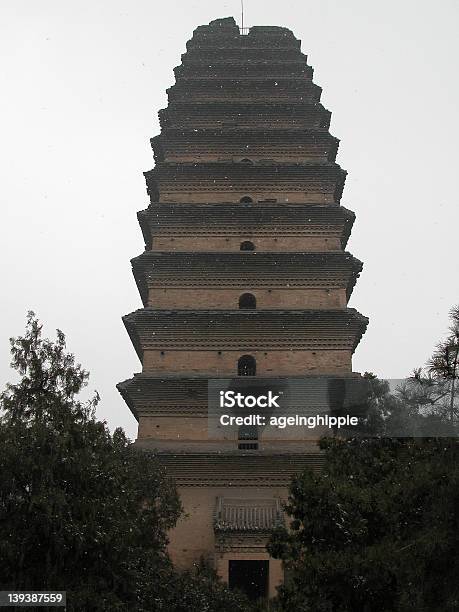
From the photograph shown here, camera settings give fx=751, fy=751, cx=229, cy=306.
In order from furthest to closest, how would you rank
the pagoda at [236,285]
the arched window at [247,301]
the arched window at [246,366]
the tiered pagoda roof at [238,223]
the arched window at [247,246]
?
the arched window at [247,246]
the arched window at [247,301]
the arched window at [246,366]
the tiered pagoda roof at [238,223]
the pagoda at [236,285]

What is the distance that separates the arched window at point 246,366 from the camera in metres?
16.4

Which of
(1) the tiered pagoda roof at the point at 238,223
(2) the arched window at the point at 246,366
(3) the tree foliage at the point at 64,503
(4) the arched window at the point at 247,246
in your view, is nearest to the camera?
(3) the tree foliage at the point at 64,503

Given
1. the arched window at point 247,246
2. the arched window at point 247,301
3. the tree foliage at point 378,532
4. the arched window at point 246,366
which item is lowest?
the tree foliage at point 378,532

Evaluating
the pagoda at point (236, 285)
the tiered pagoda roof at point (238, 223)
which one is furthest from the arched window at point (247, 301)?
the tiered pagoda roof at point (238, 223)

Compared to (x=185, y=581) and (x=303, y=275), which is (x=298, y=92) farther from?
(x=185, y=581)

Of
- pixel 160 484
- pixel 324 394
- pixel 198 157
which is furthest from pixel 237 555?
pixel 198 157

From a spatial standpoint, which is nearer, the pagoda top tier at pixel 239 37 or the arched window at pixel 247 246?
the arched window at pixel 247 246

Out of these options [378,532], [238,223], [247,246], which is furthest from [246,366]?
[378,532]

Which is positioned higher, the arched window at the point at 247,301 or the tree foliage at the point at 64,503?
the arched window at the point at 247,301

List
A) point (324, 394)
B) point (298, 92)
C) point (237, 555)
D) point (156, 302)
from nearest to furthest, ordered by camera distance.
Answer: point (237, 555) < point (324, 394) < point (156, 302) < point (298, 92)

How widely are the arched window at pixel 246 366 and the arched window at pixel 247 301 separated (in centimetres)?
135

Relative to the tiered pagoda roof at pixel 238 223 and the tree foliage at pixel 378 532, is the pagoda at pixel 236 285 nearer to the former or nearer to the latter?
the tiered pagoda roof at pixel 238 223

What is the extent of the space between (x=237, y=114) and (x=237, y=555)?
11786 mm

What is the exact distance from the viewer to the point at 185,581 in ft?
39.1
